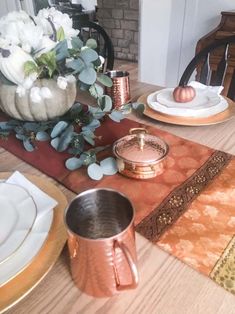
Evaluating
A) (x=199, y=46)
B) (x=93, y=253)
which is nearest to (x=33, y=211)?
(x=93, y=253)

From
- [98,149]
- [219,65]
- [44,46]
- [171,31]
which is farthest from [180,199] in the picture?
[171,31]

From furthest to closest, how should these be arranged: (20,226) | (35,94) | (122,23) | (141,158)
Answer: (122,23) < (35,94) < (141,158) < (20,226)

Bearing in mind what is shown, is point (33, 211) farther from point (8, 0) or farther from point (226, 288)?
point (8, 0)

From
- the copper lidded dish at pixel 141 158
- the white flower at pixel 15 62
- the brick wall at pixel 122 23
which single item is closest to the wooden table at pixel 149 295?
the copper lidded dish at pixel 141 158

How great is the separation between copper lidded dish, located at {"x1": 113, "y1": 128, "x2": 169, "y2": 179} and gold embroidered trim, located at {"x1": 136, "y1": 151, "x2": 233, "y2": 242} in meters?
0.06

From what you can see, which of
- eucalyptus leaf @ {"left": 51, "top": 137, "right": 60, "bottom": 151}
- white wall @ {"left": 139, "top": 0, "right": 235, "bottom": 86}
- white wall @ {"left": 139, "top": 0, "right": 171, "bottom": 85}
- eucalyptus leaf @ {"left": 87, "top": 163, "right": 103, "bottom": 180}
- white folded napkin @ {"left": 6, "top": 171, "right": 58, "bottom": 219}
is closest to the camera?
white folded napkin @ {"left": 6, "top": 171, "right": 58, "bottom": 219}

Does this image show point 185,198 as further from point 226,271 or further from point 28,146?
point 28,146

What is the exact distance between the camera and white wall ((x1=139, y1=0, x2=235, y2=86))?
220 cm

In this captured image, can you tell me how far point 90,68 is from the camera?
0.63m

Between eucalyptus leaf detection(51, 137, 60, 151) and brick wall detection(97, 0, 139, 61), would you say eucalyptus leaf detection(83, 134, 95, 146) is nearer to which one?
eucalyptus leaf detection(51, 137, 60, 151)

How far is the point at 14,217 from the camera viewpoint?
442mm

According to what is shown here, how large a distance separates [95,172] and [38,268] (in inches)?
9.2

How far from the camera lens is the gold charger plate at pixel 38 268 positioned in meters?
0.34

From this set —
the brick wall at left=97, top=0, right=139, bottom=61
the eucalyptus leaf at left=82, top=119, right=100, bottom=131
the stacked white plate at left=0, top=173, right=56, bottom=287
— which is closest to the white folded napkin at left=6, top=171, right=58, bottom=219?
the stacked white plate at left=0, top=173, right=56, bottom=287
